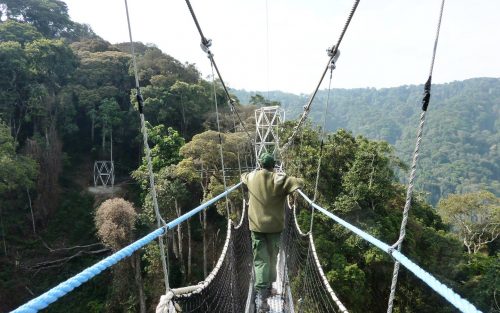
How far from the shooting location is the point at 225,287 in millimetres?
1926

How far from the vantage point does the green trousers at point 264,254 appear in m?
1.96

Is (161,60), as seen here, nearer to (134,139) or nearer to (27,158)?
(134,139)

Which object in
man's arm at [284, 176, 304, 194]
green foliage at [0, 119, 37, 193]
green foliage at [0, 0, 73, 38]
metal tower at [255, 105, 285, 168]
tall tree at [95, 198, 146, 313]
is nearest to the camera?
man's arm at [284, 176, 304, 194]

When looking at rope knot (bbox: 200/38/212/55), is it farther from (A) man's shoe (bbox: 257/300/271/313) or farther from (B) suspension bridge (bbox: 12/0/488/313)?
(A) man's shoe (bbox: 257/300/271/313)

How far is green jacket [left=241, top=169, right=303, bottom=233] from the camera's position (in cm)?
184

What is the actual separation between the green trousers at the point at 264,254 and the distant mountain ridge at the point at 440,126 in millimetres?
20634

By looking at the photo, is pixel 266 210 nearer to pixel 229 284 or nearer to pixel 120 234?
pixel 229 284

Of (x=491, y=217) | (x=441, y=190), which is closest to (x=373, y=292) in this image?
(x=491, y=217)

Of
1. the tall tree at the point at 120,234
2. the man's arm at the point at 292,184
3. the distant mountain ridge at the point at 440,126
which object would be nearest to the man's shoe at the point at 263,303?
the man's arm at the point at 292,184

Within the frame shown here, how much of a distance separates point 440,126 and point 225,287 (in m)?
47.2

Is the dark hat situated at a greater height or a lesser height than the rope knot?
lesser

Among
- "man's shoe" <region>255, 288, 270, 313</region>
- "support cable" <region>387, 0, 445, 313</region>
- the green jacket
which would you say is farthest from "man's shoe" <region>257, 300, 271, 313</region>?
"support cable" <region>387, 0, 445, 313</region>

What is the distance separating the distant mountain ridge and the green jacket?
816 inches


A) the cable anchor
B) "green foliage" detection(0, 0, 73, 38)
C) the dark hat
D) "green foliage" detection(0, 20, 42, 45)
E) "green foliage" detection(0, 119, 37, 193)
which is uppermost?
"green foliage" detection(0, 0, 73, 38)
